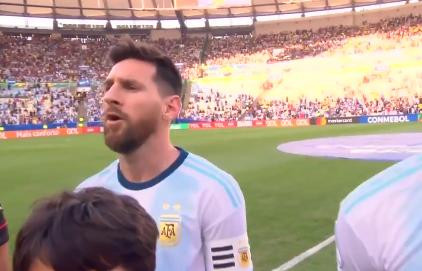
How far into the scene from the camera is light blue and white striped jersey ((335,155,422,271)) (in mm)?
1527

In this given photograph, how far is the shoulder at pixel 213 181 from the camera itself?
9.29ft

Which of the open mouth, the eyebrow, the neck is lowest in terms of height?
the neck

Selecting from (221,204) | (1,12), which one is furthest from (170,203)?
(1,12)

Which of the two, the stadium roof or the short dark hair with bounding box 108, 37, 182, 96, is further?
the stadium roof

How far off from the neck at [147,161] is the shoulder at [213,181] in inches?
5.0

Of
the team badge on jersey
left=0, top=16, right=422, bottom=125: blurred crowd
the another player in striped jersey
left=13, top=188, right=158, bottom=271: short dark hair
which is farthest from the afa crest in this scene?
left=0, top=16, right=422, bottom=125: blurred crowd

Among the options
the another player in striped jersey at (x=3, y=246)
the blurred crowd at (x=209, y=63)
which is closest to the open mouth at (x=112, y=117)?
the another player in striped jersey at (x=3, y=246)

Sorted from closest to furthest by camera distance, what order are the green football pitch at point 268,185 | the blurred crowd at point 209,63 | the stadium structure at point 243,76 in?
1. the green football pitch at point 268,185
2. the stadium structure at point 243,76
3. the blurred crowd at point 209,63

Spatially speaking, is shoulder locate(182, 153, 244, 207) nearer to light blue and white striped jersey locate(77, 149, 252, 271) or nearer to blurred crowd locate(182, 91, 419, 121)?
light blue and white striped jersey locate(77, 149, 252, 271)

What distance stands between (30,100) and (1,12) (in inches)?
517

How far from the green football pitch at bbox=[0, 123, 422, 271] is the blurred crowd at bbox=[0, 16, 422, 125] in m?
27.9

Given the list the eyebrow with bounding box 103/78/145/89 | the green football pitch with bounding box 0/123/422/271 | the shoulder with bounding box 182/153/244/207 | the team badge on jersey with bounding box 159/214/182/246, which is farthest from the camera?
the green football pitch with bounding box 0/123/422/271

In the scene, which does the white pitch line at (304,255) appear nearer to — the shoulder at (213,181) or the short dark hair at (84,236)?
the shoulder at (213,181)

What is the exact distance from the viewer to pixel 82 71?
61188 millimetres
